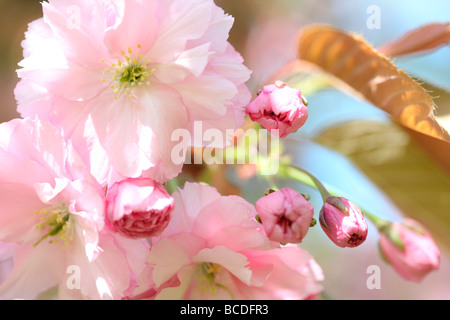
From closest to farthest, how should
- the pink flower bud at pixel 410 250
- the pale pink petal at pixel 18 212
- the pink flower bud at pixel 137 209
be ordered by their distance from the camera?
the pink flower bud at pixel 137 209 → the pale pink petal at pixel 18 212 → the pink flower bud at pixel 410 250

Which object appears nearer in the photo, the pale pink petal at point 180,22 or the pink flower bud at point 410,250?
the pale pink petal at point 180,22

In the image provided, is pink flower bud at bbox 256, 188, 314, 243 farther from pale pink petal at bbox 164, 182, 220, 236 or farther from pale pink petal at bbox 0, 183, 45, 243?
pale pink petal at bbox 0, 183, 45, 243

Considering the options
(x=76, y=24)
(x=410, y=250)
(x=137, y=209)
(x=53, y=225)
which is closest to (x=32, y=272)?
(x=53, y=225)

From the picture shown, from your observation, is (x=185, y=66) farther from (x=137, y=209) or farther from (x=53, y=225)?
(x=53, y=225)

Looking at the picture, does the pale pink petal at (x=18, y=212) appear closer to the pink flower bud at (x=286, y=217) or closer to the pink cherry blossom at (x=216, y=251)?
the pink cherry blossom at (x=216, y=251)

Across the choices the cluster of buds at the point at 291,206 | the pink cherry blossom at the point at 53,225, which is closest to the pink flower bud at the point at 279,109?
the cluster of buds at the point at 291,206
